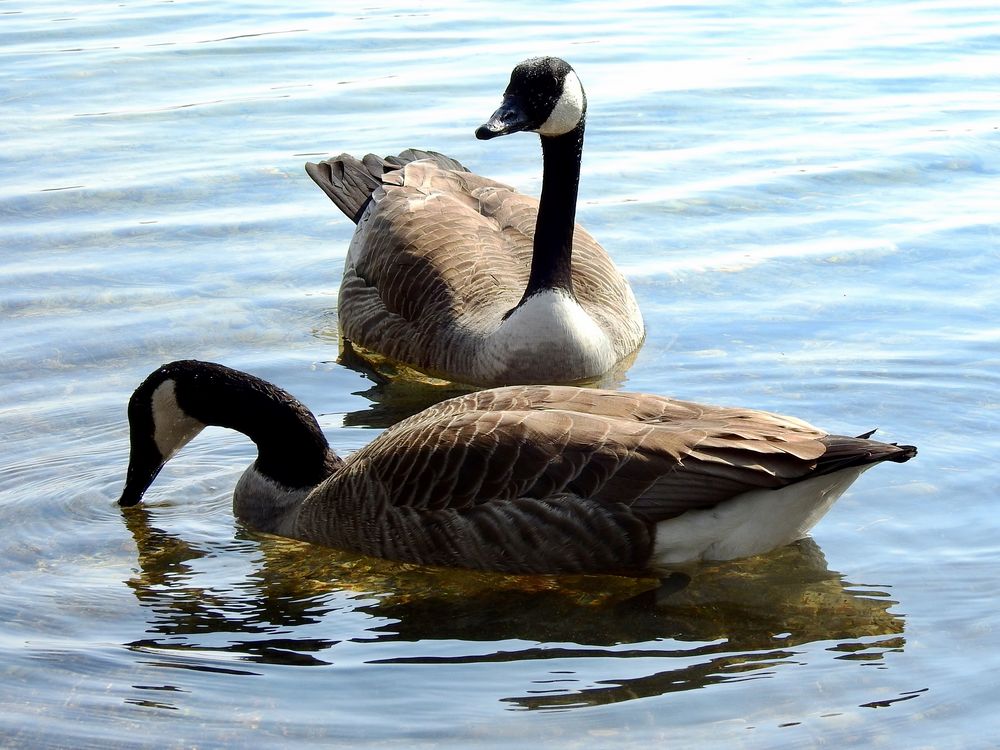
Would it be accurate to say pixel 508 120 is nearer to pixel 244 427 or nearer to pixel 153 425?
pixel 244 427

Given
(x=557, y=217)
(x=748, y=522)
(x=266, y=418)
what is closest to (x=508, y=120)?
(x=557, y=217)

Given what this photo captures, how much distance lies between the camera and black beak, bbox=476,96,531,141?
28.9ft

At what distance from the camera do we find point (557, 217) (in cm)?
938

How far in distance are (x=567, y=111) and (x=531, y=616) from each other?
3841 mm

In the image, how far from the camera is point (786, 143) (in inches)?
534

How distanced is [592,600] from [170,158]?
7860 mm

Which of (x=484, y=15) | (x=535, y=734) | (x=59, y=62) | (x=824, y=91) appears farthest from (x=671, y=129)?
(x=535, y=734)

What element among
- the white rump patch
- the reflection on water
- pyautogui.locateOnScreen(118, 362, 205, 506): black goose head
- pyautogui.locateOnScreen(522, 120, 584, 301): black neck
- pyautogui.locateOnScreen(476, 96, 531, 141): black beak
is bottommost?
the reflection on water

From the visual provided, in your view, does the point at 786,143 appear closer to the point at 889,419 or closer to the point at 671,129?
the point at 671,129

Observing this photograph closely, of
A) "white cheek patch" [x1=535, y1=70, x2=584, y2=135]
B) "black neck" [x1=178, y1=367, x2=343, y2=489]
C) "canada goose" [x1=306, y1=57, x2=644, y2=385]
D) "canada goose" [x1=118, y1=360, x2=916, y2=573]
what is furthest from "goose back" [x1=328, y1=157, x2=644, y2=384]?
"canada goose" [x1=118, y1=360, x2=916, y2=573]

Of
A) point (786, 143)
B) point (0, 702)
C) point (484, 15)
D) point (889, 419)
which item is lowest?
point (0, 702)

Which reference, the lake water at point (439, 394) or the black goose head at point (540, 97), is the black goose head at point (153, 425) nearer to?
the lake water at point (439, 394)

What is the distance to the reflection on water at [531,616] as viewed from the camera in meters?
6.02

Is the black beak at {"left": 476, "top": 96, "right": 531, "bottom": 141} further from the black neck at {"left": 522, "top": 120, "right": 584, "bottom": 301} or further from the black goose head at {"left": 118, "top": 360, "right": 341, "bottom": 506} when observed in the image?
the black goose head at {"left": 118, "top": 360, "right": 341, "bottom": 506}
